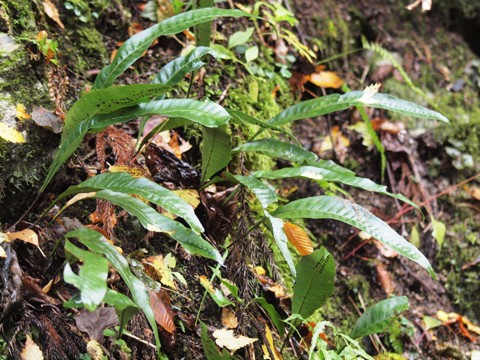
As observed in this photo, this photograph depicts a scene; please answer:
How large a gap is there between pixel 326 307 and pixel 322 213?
→ 0.90 m

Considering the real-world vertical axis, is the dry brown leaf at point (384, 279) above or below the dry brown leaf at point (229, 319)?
below

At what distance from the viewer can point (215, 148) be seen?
2.04 m

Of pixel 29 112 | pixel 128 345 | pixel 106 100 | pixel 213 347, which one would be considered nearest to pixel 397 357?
pixel 213 347

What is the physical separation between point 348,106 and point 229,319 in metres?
0.98

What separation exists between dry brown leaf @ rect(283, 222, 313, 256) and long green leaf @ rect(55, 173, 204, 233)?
26.1 inches

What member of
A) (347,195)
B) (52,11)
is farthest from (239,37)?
(347,195)

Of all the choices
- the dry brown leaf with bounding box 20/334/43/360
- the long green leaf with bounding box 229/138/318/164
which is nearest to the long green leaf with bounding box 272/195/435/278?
the long green leaf with bounding box 229/138/318/164

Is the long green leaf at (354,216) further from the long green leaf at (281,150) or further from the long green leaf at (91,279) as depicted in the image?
the long green leaf at (91,279)

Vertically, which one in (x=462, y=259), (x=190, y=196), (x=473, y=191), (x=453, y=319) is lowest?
(x=453, y=319)

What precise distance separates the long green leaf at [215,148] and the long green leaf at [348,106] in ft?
0.95

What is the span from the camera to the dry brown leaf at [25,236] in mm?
1697

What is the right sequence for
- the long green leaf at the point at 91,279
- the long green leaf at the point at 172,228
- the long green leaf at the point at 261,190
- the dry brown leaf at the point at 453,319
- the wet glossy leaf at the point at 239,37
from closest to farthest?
the long green leaf at the point at 91,279
the long green leaf at the point at 172,228
the long green leaf at the point at 261,190
the dry brown leaf at the point at 453,319
the wet glossy leaf at the point at 239,37

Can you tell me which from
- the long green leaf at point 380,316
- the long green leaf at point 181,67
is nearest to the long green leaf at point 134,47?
the long green leaf at point 181,67

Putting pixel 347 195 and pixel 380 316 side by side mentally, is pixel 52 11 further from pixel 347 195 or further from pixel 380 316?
pixel 380 316
